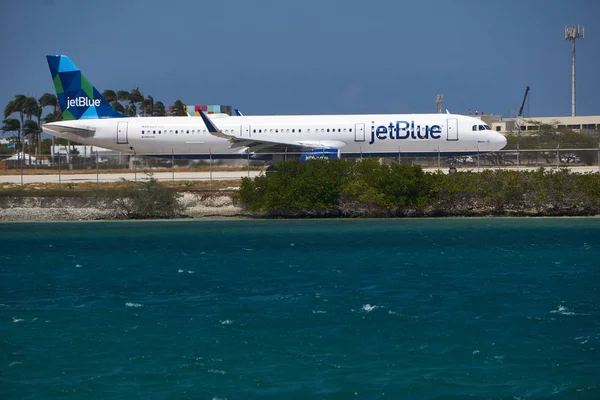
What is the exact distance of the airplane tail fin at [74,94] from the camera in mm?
52281

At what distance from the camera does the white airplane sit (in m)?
47.8

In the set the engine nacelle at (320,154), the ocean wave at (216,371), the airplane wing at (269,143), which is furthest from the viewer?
the engine nacelle at (320,154)

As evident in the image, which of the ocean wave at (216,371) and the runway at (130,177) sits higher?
the runway at (130,177)

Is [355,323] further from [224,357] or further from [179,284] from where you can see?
[179,284]

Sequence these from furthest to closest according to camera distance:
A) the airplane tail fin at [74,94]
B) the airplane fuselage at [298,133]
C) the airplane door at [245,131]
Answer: the airplane tail fin at [74,94]
the airplane door at [245,131]
the airplane fuselage at [298,133]

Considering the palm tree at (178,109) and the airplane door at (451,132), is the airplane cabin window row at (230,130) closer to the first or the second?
the airplane door at (451,132)

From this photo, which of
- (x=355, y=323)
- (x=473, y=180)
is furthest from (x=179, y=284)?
(x=473, y=180)

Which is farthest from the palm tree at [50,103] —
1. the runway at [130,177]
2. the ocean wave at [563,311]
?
the ocean wave at [563,311]

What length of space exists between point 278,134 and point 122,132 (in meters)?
9.44

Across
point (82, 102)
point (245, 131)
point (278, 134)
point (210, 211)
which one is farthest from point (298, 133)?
point (82, 102)

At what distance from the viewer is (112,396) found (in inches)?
517

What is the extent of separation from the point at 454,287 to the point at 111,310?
8426mm

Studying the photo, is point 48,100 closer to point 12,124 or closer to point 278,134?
point 12,124

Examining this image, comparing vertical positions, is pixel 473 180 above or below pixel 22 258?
above
